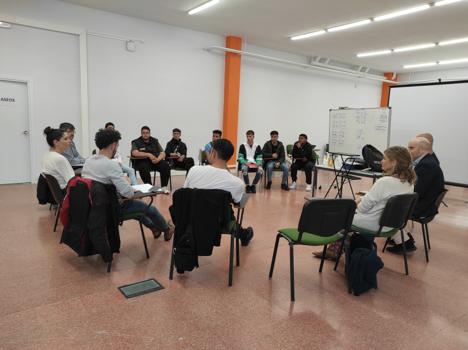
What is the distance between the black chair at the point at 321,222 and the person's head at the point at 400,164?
0.61 metres

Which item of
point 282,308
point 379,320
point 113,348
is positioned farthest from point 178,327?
point 379,320

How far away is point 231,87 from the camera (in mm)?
8141

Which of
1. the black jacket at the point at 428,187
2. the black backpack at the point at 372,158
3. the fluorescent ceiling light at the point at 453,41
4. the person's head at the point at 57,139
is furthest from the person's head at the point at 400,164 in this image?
the fluorescent ceiling light at the point at 453,41

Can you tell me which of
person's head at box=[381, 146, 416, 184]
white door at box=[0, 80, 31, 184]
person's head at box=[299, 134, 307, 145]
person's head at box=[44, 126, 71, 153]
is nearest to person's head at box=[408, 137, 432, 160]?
person's head at box=[381, 146, 416, 184]

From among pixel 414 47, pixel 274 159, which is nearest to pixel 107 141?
pixel 274 159

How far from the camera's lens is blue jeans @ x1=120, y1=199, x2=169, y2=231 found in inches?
118

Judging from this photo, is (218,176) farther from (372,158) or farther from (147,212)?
(372,158)

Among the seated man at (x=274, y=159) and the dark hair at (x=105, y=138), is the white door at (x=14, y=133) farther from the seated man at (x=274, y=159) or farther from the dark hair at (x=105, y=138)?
the seated man at (x=274, y=159)

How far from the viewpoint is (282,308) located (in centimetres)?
231

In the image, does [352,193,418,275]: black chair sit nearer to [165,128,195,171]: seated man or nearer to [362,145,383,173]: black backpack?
[362,145,383,173]: black backpack

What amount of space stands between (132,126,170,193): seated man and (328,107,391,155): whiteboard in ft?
10.1

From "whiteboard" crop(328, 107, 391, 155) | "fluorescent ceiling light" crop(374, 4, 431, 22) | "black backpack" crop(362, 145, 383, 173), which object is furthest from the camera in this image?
"fluorescent ceiling light" crop(374, 4, 431, 22)

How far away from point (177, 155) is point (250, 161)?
1.45 metres

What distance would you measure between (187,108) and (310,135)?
449cm
